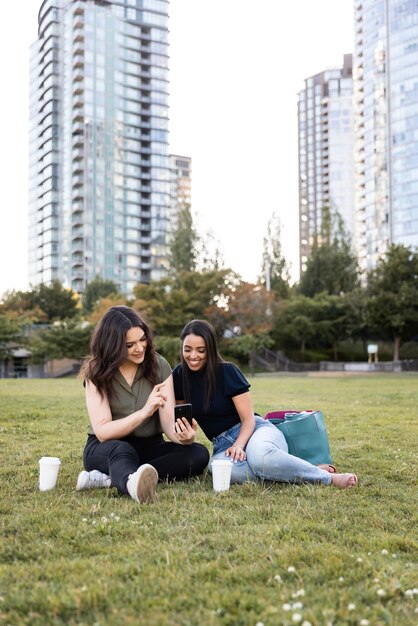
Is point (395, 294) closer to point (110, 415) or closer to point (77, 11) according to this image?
point (110, 415)

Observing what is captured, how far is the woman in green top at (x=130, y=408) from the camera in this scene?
4.73 meters

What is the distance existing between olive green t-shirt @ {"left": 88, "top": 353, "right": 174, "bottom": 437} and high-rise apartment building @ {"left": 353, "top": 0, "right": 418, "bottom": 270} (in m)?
68.9

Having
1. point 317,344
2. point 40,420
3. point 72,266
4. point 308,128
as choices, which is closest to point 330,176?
point 308,128

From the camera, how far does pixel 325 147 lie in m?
126

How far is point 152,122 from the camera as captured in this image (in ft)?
317

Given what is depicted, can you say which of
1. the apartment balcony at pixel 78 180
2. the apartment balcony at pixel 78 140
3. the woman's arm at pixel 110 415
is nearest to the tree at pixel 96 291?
the apartment balcony at pixel 78 180

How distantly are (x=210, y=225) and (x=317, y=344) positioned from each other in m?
16.7

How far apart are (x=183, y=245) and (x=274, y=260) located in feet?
26.9

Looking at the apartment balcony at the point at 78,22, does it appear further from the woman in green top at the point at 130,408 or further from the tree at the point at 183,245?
the woman in green top at the point at 130,408

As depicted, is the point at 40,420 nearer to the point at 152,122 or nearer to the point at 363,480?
the point at 363,480

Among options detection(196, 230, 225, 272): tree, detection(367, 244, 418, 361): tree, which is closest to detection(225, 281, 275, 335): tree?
detection(367, 244, 418, 361): tree

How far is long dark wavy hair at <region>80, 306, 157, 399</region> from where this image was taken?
15.8ft

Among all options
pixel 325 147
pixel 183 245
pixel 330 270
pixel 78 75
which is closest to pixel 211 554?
pixel 330 270

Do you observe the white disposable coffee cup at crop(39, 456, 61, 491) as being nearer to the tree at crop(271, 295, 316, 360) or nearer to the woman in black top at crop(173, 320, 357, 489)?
the woman in black top at crop(173, 320, 357, 489)
